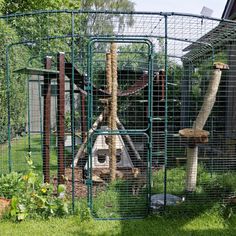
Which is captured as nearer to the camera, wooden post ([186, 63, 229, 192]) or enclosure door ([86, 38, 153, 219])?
enclosure door ([86, 38, 153, 219])

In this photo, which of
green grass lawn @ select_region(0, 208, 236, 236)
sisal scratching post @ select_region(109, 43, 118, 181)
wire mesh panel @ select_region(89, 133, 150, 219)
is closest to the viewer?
green grass lawn @ select_region(0, 208, 236, 236)

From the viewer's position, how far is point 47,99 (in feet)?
15.4

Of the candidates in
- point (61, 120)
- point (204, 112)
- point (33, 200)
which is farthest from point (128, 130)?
point (33, 200)

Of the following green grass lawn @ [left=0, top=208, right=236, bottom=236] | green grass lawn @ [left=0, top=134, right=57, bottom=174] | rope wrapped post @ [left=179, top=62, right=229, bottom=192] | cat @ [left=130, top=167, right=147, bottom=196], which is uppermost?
rope wrapped post @ [left=179, top=62, right=229, bottom=192]

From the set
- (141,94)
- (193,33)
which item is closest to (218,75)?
(193,33)

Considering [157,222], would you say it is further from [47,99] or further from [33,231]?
[47,99]

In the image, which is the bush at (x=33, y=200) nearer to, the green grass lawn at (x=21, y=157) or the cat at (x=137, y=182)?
the cat at (x=137, y=182)

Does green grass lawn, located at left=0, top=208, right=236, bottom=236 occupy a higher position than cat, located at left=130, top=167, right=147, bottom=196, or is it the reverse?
cat, located at left=130, top=167, right=147, bottom=196

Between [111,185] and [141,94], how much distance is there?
13.0 feet

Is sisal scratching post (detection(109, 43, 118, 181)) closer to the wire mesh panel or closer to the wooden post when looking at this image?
the wire mesh panel

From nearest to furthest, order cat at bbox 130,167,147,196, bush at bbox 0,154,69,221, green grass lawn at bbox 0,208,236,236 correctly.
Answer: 1. green grass lawn at bbox 0,208,236,236
2. bush at bbox 0,154,69,221
3. cat at bbox 130,167,147,196

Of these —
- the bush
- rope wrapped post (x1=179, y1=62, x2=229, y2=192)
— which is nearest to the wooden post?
rope wrapped post (x1=179, y1=62, x2=229, y2=192)

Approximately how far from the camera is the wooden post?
454 cm

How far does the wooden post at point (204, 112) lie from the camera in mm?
4539
